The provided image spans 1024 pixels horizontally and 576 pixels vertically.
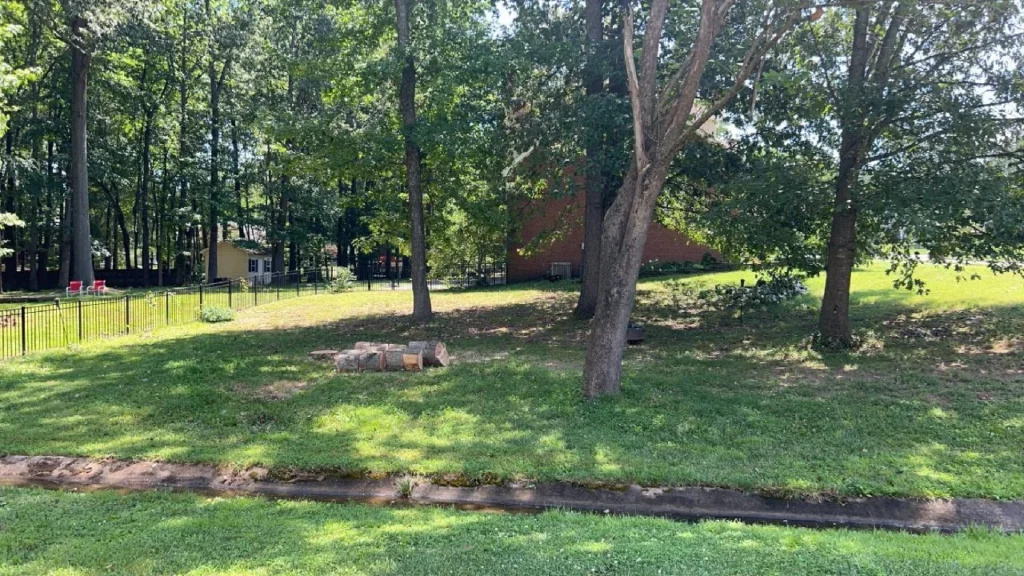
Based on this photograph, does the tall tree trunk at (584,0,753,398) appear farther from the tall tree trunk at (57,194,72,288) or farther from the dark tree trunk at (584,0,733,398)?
the tall tree trunk at (57,194,72,288)

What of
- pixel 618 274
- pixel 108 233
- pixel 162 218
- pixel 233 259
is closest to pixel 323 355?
pixel 618 274

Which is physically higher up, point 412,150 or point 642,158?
point 412,150

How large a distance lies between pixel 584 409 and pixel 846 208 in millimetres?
5938

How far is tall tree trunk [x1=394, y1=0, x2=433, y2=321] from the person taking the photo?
1380 centimetres

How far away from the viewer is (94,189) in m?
36.2

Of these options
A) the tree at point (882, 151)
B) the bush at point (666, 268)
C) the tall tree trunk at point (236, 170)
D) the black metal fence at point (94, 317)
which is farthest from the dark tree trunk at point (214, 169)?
the tree at point (882, 151)

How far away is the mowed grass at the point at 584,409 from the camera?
563 cm

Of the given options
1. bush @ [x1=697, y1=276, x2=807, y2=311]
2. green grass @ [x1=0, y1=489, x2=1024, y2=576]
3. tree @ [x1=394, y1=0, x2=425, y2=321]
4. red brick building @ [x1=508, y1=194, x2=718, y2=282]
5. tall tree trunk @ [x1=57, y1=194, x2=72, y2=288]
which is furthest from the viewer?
tall tree trunk @ [x1=57, y1=194, x2=72, y2=288]

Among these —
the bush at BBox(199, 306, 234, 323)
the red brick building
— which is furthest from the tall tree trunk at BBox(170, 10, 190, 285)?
the bush at BBox(199, 306, 234, 323)

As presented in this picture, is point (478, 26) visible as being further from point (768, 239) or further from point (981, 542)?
point (981, 542)

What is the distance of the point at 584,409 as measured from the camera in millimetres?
7285

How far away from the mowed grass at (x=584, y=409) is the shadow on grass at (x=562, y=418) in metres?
0.03

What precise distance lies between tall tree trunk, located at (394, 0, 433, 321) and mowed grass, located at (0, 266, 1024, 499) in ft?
9.24

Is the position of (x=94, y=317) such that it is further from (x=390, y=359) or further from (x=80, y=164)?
(x=80, y=164)
